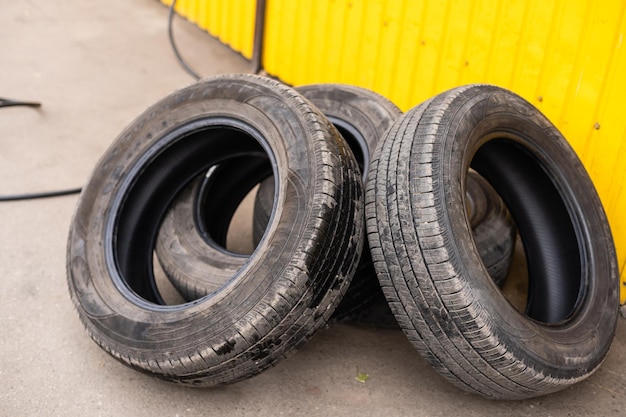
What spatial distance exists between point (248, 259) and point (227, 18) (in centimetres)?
394

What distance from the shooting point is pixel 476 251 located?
110 inches

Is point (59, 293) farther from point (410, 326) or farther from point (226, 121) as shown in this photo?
point (410, 326)

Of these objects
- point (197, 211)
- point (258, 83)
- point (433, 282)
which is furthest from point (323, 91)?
point (433, 282)

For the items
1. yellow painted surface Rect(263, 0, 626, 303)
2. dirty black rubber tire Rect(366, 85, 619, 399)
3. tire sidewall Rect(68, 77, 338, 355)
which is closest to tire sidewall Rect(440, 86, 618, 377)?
dirty black rubber tire Rect(366, 85, 619, 399)

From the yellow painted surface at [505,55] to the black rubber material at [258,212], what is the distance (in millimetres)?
838

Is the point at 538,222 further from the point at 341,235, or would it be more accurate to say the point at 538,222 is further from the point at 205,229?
the point at 205,229

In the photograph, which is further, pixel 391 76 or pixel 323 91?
pixel 391 76

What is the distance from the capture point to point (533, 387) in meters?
2.80

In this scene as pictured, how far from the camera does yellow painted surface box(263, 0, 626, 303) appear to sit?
3.56 metres

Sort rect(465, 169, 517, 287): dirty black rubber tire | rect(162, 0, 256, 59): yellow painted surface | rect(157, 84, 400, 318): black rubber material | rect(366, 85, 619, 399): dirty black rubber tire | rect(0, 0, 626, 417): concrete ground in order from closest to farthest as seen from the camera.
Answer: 1. rect(366, 85, 619, 399): dirty black rubber tire
2. rect(0, 0, 626, 417): concrete ground
3. rect(157, 84, 400, 318): black rubber material
4. rect(465, 169, 517, 287): dirty black rubber tire
5. rect(162, 0, 256, 59): yellow painted surface

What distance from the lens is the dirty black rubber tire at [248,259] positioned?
8.84 ft

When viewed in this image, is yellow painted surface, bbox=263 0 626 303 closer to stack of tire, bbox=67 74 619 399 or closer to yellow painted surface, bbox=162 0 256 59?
stack of tire, bbox=67 74 619 399

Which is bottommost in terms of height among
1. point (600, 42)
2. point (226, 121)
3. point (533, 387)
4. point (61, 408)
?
point (61, 408)

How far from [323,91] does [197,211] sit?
3.15 feet
